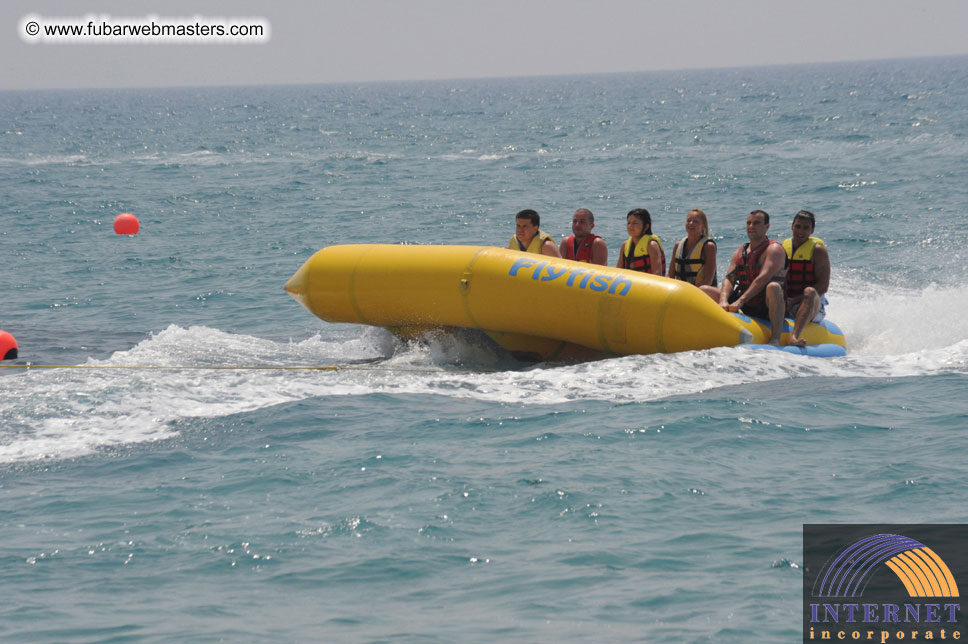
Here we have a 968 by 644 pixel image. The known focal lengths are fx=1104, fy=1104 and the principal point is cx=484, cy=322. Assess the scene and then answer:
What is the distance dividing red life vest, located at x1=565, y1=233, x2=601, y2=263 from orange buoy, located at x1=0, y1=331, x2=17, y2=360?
3.93 m

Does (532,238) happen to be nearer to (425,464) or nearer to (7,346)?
(425,464)

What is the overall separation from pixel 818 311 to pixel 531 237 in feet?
6.19

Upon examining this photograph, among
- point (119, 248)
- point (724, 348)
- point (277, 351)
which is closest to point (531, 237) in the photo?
point (724, 348)

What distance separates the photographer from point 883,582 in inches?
147

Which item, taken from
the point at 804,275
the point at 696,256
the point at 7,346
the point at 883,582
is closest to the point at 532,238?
the point at 696,256

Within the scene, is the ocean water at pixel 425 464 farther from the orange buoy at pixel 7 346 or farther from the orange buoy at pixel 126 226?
the orange buoy at pixel 126 226

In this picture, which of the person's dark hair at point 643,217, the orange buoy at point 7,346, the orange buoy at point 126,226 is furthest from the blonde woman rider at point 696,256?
the orange buoy at point 126,226

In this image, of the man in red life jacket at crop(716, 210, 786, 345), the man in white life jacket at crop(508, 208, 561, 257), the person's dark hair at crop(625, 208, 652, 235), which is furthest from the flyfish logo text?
the man in red life jacket at crop(716, 210, 786, 345)

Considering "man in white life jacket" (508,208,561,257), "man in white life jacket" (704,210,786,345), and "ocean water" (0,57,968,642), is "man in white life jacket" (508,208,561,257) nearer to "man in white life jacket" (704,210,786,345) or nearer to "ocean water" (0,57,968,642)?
"ocean water" (0,57,968,642)

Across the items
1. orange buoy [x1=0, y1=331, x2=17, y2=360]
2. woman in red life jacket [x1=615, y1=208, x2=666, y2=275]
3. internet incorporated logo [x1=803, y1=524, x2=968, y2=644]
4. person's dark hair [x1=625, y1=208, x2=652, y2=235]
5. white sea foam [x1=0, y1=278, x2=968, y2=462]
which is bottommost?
internet incorporated logo [x1=803, y1=524, x2=968, y2=644]

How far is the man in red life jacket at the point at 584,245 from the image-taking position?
714 cm

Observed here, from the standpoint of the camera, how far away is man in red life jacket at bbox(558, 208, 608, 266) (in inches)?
281

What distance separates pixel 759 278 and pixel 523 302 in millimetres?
1452

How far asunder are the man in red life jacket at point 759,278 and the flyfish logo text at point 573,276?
0.81m
